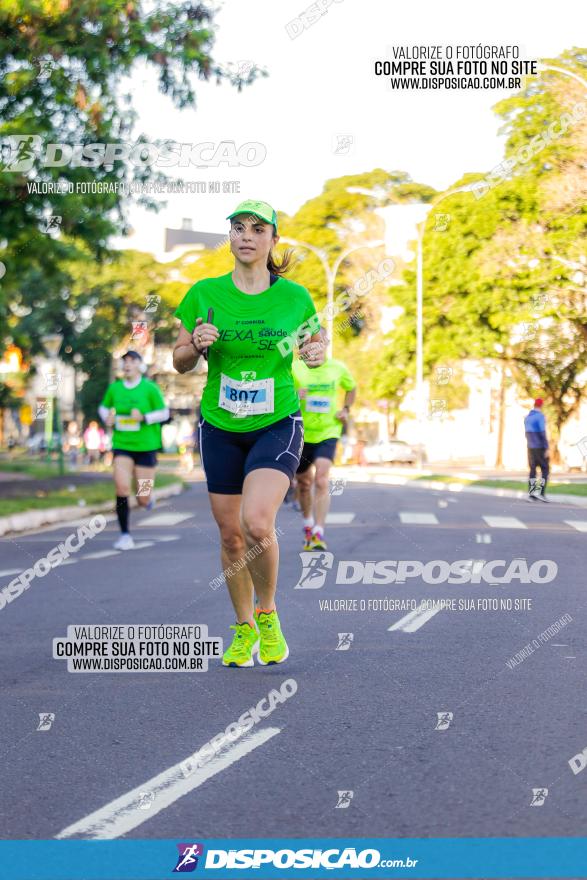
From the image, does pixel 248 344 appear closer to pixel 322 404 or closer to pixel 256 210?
pixel 256 210

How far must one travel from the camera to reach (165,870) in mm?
4164

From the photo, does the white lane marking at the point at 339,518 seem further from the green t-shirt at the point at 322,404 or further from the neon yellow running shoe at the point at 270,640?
the neon yellow running shoe at the point at 270,640

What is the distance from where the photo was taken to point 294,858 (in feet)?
14.0

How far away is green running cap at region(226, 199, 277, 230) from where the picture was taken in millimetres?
7141

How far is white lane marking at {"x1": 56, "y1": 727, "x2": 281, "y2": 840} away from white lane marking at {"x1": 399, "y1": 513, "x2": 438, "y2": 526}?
13.8m

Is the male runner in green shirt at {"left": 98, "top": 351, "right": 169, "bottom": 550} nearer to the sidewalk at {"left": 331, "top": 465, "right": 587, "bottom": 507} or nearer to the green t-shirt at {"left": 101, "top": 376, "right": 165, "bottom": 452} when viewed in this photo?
the green t-shirt at {"left": 101, "top": 376, "right": 165, "bottom": 452}

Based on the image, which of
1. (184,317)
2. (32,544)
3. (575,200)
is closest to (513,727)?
(184,317)

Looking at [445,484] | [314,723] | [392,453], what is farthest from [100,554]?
[392,453]

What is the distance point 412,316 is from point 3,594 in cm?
3964

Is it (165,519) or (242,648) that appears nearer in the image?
(242,648)

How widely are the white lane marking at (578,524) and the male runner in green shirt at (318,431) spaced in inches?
210

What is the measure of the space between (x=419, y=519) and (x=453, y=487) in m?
15.3

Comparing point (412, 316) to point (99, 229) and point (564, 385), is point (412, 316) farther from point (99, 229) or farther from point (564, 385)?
point (99, 229)

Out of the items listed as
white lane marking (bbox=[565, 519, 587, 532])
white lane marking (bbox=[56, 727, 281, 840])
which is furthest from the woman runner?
white lane marking (bbox=[565, 519, 587, 532])
